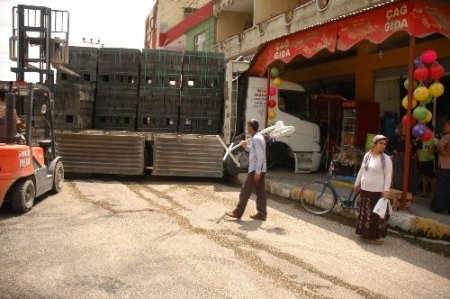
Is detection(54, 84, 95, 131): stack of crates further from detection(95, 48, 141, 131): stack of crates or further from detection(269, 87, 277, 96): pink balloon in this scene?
detection(269, 87, 277, 96): pink balloon

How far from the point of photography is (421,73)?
Result: 7.53 metres

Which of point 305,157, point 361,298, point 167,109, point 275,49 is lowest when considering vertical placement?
point 361,298

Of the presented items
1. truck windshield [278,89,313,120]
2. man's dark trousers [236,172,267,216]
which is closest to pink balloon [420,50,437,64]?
man's dark trousers [236,172,267,216]

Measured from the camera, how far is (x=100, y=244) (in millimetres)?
5965

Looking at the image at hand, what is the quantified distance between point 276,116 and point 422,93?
5.49 m

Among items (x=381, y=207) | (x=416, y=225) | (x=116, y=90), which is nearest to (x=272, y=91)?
(x=116, y=90)

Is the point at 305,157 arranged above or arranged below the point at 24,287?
above

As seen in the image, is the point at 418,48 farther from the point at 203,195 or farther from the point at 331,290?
the point at 331,290

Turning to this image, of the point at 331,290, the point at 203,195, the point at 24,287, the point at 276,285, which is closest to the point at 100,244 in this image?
the point at 24,287

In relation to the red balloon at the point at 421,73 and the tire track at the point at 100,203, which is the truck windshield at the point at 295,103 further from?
the tire track at the point at 100,203

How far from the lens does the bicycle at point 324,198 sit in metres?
8.16

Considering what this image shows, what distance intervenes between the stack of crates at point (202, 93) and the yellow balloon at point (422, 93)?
6151 millimetres

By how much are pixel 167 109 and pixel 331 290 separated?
28.4 feet

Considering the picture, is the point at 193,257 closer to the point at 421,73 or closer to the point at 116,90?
the point at 421,73
